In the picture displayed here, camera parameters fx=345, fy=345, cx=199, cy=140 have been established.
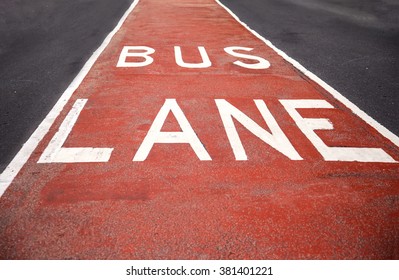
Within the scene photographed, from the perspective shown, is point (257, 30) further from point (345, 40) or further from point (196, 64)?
point (196, 64)

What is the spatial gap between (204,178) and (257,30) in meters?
8.43

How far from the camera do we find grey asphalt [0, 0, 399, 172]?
572 cm

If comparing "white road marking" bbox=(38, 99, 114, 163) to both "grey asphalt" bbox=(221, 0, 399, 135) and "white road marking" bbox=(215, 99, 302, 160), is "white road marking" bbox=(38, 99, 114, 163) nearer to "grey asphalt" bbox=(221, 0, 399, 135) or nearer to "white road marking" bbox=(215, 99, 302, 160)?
"white road marking" bbox=(215, 99, 302, 160)

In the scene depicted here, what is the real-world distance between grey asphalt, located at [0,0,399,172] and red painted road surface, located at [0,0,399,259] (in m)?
0.62

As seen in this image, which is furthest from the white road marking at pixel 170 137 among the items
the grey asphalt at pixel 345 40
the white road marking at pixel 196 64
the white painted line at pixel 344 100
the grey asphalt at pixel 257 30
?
the grey asphalt at pixel 345 40

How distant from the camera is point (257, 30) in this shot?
1110 centimetres

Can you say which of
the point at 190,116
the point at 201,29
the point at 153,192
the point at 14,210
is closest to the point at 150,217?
the point at 153,192

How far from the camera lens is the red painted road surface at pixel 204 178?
3057 mm

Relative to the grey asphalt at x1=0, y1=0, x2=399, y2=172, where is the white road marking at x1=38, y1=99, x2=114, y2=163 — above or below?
below

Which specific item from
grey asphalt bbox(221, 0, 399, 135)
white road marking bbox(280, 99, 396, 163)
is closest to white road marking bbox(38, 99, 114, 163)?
white road marking bbox(280, 99, 396, 163)

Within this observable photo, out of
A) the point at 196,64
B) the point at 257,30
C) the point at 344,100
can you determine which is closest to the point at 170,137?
the point at 344,100

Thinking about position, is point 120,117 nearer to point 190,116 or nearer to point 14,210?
point 190,116

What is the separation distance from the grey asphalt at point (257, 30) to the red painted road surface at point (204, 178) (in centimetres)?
62

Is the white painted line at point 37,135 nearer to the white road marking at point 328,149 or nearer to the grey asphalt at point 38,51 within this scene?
the grey asphalt at point 38,51
